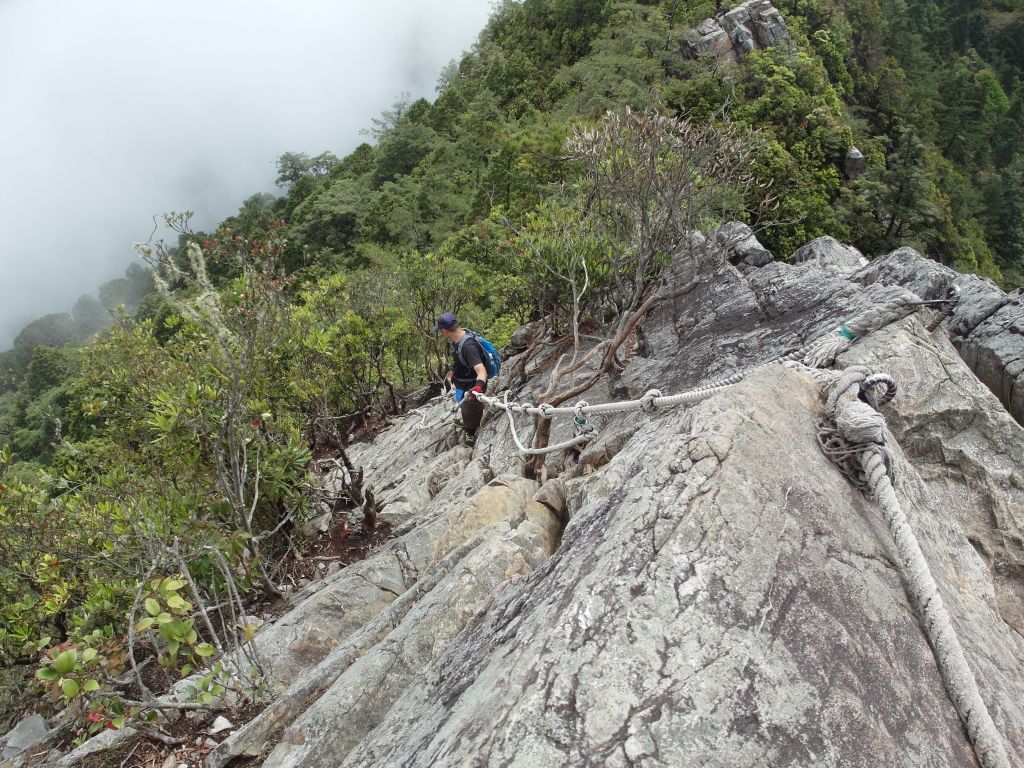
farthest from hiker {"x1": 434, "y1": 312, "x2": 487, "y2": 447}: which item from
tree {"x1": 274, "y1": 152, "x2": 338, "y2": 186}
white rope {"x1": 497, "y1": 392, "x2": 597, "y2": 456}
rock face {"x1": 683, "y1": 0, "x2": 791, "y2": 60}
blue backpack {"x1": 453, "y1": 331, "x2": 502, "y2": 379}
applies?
tree {"x1": 274, "y1": 152, "x2": 338, "y2": 186}

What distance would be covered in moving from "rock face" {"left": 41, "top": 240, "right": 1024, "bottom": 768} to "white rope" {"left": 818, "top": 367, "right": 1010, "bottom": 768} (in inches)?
2.7

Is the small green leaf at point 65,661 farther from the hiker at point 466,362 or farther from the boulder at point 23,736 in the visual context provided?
the hiker at point 466,362

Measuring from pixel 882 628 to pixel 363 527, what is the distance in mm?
7657

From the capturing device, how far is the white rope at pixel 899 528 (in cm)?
234

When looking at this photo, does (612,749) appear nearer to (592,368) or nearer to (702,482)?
(702,482)

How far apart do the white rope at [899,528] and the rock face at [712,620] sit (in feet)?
0.22

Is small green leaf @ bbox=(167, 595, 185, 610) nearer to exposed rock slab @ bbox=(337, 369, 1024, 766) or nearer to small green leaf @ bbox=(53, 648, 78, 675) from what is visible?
small green leaf @ bbox=(53, 648, 78, 675)

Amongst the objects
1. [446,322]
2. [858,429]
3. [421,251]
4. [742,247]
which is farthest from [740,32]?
[858,429]

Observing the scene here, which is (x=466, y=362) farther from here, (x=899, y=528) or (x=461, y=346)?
(x=899, y=528)

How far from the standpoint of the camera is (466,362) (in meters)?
9.26

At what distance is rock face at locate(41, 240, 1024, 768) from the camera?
222 cm

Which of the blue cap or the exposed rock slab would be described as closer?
the exposed rock slab

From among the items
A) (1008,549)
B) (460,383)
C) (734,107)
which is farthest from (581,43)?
(1008,549)

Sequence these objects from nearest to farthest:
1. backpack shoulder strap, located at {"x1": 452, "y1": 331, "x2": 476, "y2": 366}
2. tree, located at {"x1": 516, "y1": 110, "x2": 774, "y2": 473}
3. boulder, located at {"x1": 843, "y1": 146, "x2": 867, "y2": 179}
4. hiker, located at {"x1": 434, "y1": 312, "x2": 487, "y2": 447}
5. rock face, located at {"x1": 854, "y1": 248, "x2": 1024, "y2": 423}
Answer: rock face, located at {"x1": 854, "y1": 248, "x2": 1024, "y2": 423} < hiker, located at {"x1": 434, "y1": 312, "x2": 487, "y2": 447} < backpack shoulder strap, located at {"x1": 452, "y1": 331, "x2": 476, "y2": 366} < tree, located at {"x1": 516, "y1": 110, "x2": 774, "y2": 473} < boulder, located at {"x1": 843, "y1": 146, "x2": 867, "y2": 179}
